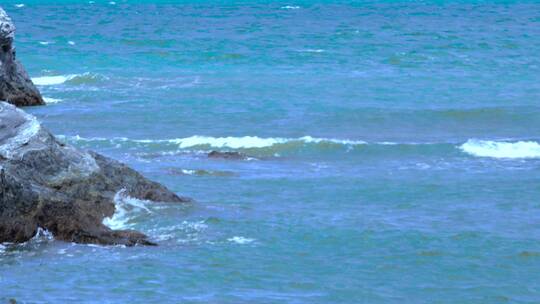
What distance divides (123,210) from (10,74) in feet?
45.7

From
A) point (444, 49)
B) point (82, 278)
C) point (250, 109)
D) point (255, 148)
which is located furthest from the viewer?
point (444, 49)

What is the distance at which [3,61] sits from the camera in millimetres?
27609

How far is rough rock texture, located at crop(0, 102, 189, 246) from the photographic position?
13.6 meters

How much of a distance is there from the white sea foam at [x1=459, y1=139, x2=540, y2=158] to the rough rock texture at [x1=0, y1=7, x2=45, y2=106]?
11183 millimetres

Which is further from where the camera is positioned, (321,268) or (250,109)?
(250,109)

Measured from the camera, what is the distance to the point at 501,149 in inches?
902

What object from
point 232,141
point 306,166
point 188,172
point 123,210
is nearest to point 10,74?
A: point 232,141

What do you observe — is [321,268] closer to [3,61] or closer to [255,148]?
→ [255,148]

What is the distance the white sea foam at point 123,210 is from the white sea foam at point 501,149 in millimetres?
8917

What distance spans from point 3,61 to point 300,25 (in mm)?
36423

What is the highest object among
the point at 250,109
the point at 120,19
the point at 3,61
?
the point at 3,61

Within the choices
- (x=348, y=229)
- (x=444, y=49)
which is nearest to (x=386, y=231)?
(x=348, y=229)

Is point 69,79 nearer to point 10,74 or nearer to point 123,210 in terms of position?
point 10,74

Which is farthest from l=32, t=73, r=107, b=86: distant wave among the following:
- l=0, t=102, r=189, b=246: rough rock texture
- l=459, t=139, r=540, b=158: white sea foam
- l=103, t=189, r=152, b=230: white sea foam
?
l=0, t=102, r=189, b=246: rough rock texture
